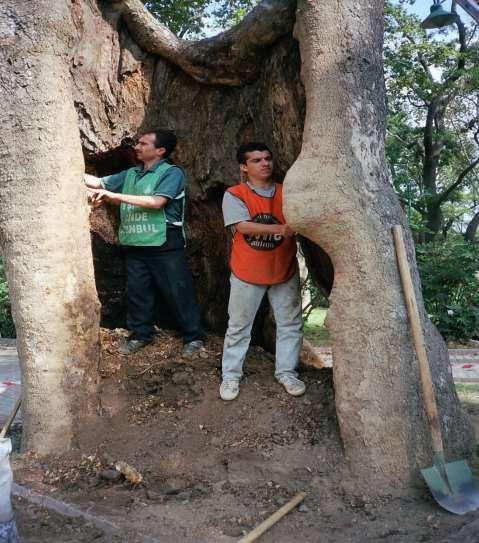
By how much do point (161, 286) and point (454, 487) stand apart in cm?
274

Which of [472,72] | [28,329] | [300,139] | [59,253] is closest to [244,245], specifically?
[300,139]

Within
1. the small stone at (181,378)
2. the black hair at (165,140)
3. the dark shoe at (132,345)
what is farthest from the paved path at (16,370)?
the black hair at (165,140)

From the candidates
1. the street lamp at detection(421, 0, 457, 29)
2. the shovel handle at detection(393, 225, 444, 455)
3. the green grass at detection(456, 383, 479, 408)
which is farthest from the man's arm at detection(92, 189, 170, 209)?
the street lamp at detection(421, 0, 457, 29)

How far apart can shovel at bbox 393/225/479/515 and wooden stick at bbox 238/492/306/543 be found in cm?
74

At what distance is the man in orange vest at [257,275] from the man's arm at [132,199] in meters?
0.56

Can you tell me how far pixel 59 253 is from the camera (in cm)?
411

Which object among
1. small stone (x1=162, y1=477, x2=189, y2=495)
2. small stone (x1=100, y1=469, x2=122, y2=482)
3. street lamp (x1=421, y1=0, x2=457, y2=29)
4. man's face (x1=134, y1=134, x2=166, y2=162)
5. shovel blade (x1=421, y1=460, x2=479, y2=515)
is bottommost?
small stone (x1=162, y1=477, x2=189, y2=495)

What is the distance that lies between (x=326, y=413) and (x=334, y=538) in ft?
3.45

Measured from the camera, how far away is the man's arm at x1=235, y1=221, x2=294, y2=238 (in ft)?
14.0

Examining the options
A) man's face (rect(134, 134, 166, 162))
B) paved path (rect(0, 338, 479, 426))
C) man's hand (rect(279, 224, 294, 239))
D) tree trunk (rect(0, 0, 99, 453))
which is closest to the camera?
tree trunk (rect(0, 0, 99, 453))

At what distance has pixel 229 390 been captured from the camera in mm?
4332

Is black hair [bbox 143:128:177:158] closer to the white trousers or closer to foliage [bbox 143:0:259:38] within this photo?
the white trousers

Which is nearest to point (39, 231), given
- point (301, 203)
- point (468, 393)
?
point (301, 203)

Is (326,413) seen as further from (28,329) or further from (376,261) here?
(28,329)
